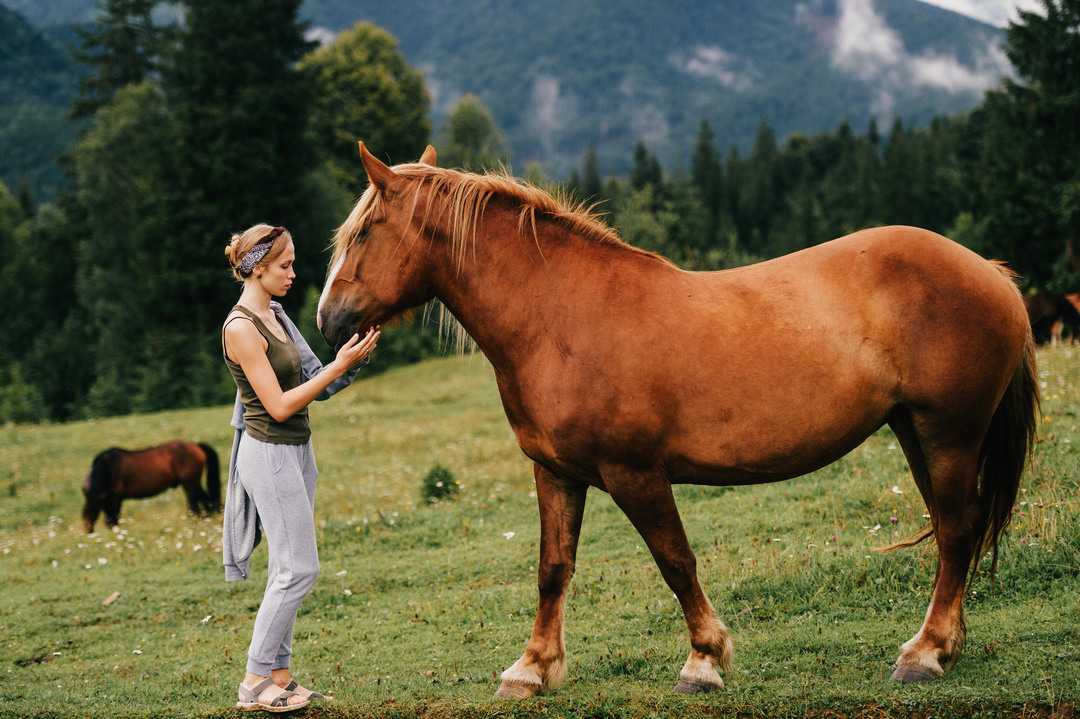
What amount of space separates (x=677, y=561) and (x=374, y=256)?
2.24 meters

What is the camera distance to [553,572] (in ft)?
13.6

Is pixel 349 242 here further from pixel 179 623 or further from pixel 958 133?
pixel 958 133

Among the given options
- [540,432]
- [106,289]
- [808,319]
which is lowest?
[106,289]

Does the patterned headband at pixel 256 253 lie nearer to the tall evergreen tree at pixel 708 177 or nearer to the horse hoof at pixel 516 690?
the horse hoof at pixel 516 690

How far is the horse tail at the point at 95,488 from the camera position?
12367mm

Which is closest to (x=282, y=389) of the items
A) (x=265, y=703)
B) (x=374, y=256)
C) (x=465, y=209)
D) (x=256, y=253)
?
(x=256, y=253)

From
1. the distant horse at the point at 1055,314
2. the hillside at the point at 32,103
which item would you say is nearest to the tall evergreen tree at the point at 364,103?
the distant horse at the point at 1055,314

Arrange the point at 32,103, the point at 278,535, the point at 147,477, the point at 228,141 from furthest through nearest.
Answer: the point at 32,103 → the point at 228,141 → the point at 147,477 → the point at 278,535

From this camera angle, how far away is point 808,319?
3.79 m

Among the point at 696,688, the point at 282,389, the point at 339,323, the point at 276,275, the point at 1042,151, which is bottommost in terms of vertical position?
the point at 696,688

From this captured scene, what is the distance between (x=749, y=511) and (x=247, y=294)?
578 centimetres

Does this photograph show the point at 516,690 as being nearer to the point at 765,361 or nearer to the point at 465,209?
the point at 765,361

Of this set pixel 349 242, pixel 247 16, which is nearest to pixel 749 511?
pixel 349 242

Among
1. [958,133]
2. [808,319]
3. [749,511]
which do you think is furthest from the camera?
[958,133]
